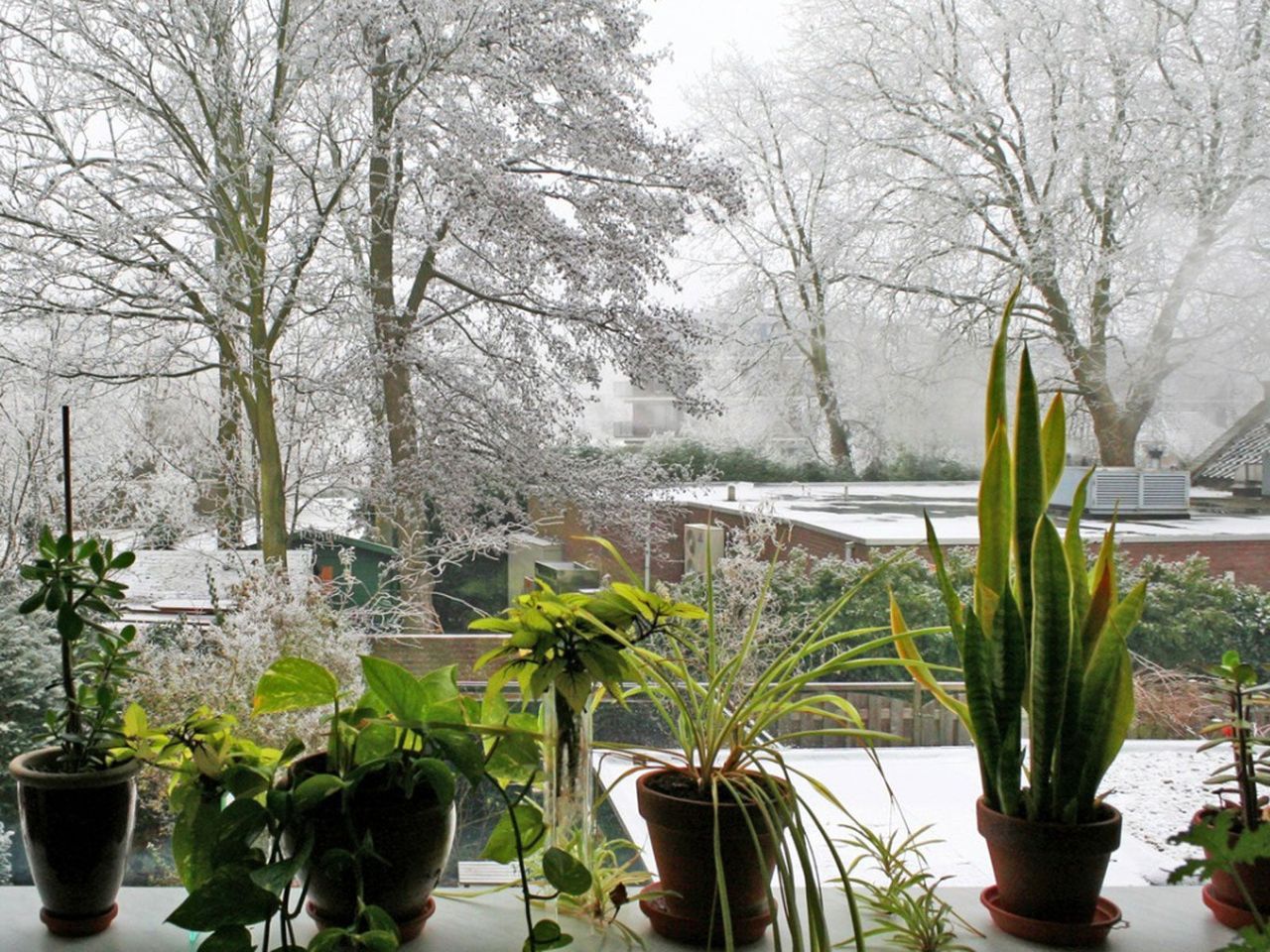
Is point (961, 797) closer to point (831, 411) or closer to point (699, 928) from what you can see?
point (831, 411)

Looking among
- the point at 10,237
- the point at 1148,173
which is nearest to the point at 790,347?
the point at 1148,173

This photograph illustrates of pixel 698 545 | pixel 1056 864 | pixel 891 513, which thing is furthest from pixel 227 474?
pixel 1056 864

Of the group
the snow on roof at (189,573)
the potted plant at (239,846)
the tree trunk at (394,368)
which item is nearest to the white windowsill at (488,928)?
the potted plant at (239,846)

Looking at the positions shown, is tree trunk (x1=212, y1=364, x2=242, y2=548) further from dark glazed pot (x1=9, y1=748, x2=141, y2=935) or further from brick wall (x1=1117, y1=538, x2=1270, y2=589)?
brick wall (x1=1117, y1=538, x2=1270, y2=589)

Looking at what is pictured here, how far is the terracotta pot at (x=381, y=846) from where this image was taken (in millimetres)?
945

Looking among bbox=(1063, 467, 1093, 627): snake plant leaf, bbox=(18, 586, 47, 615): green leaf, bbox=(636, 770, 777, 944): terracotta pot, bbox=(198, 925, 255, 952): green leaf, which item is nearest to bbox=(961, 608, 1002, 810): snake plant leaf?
bbox=(1063, 467, 1093, 627): snake plant leaf

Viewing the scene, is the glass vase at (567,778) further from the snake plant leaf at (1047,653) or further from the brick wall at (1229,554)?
the brick wall at (1229,554)

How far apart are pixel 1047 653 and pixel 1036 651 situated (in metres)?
0.01

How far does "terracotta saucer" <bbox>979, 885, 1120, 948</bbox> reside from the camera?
1047mm

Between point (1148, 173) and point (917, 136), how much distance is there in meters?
0.41

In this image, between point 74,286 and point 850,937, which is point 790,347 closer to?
point 850,937

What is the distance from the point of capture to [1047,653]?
104cm

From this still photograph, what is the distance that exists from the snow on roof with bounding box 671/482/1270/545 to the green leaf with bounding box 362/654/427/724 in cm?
89

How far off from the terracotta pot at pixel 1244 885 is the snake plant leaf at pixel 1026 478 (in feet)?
0.97
